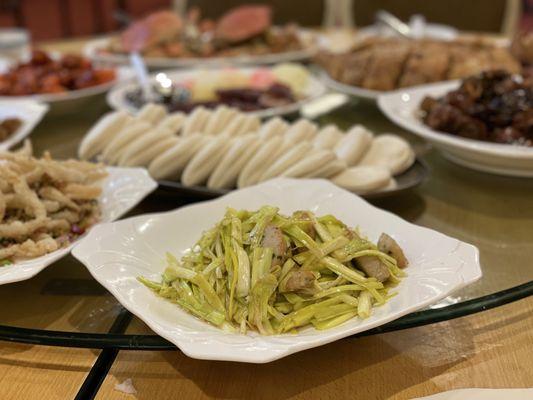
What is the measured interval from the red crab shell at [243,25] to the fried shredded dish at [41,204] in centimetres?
204

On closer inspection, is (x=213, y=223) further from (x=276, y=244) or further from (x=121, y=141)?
(x=121, y=141)

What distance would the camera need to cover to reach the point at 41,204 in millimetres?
1264

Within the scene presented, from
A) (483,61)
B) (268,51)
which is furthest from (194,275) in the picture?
(268,51)

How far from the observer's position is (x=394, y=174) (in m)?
1.56

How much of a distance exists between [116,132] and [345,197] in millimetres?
752

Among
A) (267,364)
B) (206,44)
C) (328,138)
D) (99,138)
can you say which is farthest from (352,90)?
(267,364)

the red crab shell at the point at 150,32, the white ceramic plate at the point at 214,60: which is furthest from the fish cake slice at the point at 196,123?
the red crab shell at the point at 150,32

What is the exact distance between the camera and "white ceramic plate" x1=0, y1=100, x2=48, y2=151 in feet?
6.34

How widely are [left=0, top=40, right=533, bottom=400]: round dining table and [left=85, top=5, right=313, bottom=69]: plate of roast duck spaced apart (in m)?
1.97

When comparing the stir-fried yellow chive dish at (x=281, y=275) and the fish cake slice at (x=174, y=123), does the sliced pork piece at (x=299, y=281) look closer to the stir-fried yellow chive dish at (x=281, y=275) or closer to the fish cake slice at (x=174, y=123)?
the stir-fried yellow chive dish at (x=281, y=275)

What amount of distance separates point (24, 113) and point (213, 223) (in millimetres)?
1094

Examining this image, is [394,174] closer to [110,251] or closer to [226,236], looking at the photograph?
[226,236]

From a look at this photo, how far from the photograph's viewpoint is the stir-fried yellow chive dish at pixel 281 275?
37.8 inches

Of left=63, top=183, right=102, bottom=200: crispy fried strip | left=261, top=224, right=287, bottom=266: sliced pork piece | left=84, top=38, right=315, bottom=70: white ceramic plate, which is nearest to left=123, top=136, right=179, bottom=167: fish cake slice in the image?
left=63, top=183, right=102, bottom=200: crispy fried strip
